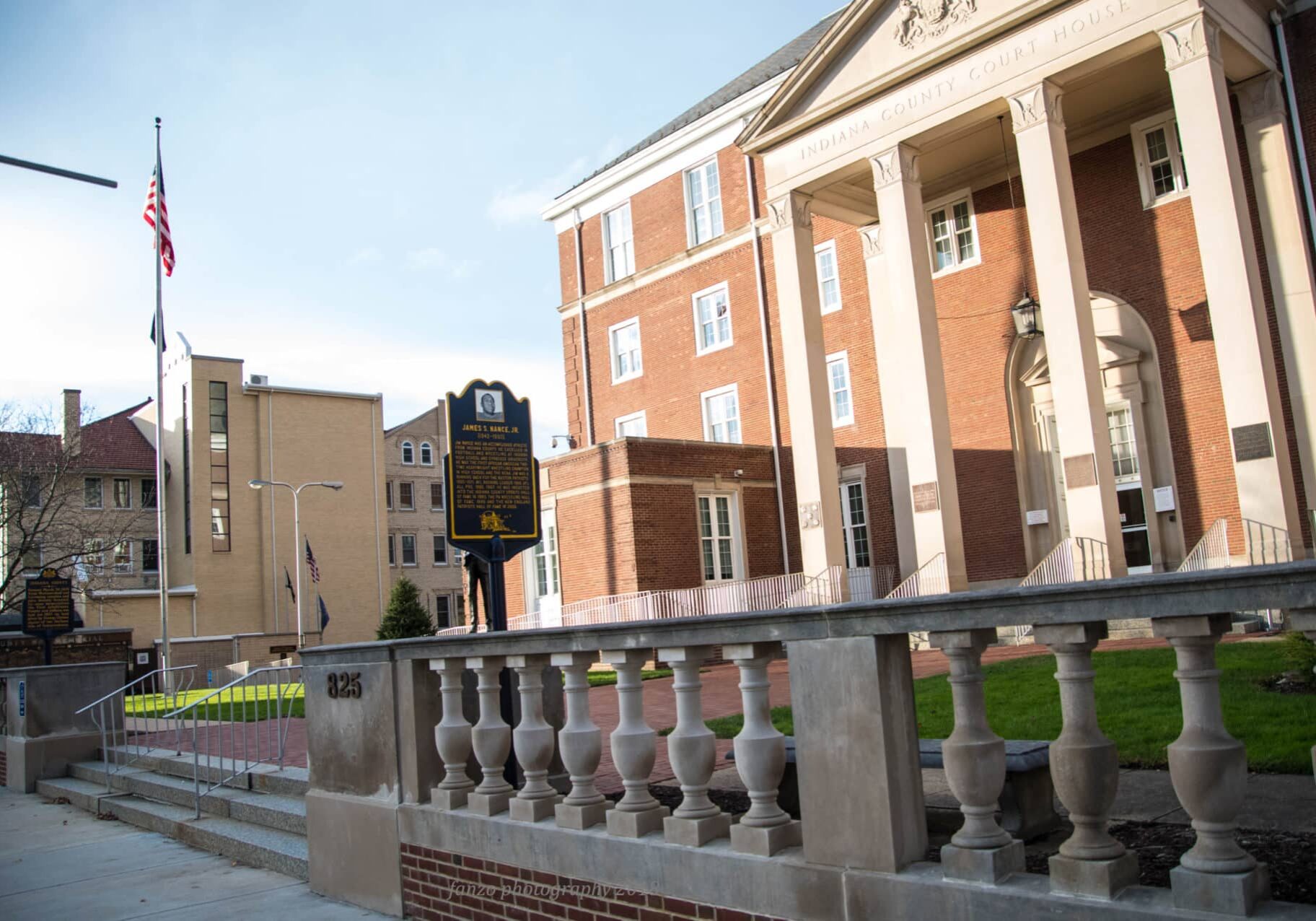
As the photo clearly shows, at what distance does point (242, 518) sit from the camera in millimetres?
56812

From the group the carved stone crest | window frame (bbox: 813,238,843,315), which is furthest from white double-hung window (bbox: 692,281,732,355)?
the carved stone crest

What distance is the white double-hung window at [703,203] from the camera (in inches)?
1277

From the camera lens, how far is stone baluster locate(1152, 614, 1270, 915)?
9.97ft

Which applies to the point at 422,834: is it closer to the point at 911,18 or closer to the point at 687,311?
the point at 911,18

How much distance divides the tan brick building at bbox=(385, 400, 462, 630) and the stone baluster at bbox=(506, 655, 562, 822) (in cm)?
6075

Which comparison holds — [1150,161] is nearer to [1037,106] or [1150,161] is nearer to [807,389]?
[1037,106]

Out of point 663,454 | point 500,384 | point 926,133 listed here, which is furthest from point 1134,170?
point 500,384

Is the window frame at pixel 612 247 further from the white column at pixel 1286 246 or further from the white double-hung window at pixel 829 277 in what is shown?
the white column at pixel 1286 246

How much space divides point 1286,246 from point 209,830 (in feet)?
64.5

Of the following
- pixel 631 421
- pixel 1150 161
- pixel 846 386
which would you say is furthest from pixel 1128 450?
pixel 631 421

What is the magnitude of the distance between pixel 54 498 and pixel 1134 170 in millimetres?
38782

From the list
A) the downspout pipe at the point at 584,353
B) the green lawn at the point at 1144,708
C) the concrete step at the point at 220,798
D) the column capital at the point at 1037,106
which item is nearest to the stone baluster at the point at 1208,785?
the green lawn at the point at 1144,708

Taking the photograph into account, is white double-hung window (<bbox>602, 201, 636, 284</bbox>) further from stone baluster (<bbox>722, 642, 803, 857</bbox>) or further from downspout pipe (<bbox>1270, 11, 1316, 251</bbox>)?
stone baluster (<bbox>722, 642, 803, 857</bbox>)

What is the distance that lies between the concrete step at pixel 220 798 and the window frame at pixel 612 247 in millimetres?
24866
